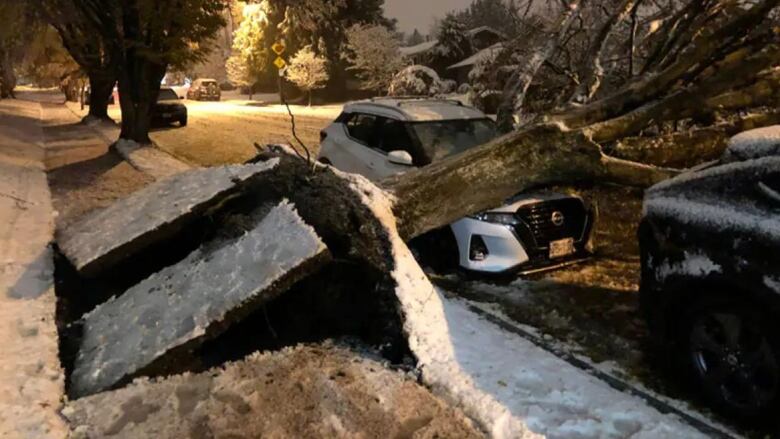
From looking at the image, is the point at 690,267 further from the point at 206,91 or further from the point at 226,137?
the point at 206,91

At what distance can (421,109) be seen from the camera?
7.54 m

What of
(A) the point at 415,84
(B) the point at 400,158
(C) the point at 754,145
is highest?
(A) the point at 415,84

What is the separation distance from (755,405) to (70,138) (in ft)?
63.8

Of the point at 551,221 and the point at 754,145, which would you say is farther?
the point at 551,221

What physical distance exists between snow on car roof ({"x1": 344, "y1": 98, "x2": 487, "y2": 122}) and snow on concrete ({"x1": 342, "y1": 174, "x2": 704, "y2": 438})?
9.10 feet

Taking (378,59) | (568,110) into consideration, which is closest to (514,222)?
(568,110)

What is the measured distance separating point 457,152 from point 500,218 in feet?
5.23

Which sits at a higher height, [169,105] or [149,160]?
[169,105]

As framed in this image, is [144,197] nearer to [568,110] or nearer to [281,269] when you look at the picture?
[281,269]

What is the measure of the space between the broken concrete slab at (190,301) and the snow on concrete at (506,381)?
0.71 m

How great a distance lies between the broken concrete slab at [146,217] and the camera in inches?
194

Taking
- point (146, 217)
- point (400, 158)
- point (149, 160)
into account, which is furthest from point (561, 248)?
point (149, 160)

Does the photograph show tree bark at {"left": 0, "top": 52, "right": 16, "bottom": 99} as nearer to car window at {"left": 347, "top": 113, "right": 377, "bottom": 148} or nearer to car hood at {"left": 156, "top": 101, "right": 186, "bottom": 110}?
car hood at {"left": 156, "top": 101, "right": 186, "bottom": 110}

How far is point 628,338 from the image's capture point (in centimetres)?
469
